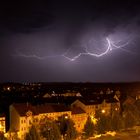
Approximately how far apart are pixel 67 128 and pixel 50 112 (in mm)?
9832

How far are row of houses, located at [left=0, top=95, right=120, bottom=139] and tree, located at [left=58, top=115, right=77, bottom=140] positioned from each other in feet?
15.0

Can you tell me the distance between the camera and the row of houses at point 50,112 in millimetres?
62406

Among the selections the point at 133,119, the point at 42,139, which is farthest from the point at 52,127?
the point at 133,119

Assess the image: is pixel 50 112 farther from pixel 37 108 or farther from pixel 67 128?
pixel 67 128

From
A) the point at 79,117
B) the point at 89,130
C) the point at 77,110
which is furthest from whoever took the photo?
the point at 77,110

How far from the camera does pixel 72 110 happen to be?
75.1 meters

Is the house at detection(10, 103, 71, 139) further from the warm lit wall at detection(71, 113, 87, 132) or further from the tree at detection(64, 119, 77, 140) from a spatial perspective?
the tree at detection(64, 119, 77, 140)

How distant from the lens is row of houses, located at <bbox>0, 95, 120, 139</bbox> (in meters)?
62.4

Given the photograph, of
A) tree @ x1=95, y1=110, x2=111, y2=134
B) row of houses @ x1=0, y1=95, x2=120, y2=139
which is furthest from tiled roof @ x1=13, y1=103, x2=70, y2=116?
tree @ x1=95, y1=110, x2=111, y2=134

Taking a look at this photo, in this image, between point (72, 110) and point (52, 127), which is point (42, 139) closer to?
point (52, 127)

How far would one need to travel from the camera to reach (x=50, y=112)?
69.1 meters

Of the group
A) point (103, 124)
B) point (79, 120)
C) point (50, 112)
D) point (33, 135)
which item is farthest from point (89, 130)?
point (33, 135)

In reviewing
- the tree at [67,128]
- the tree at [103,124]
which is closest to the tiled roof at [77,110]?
the tree at [103,124]

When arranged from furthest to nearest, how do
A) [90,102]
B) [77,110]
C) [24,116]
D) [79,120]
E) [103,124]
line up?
[90,102], [77,110], [79,120], [103,124], [24,116]
